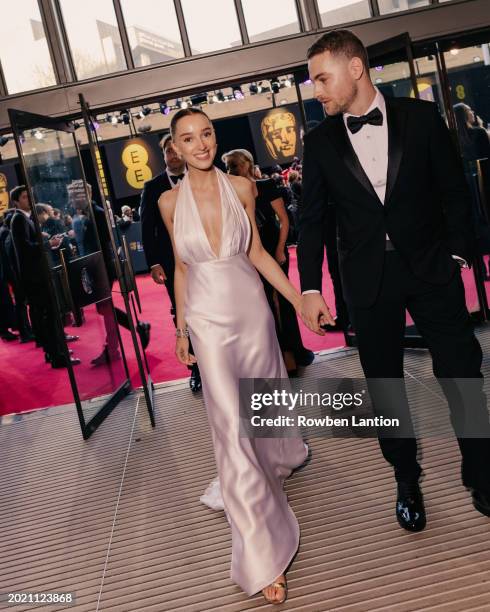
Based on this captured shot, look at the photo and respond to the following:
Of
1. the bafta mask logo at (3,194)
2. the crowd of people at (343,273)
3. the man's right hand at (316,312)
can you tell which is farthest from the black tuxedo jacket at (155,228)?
the bafta mask logo at (3,194)

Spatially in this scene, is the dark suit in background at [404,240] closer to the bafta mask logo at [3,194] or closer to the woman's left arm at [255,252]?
the woman's left arm at [255,252]

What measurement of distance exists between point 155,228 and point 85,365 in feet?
4.36

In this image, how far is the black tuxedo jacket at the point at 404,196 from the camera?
2.55 meters

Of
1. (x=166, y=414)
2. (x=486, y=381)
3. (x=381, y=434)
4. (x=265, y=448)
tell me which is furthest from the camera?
(x=166, y=414)

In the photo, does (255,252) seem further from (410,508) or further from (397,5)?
(397,5)

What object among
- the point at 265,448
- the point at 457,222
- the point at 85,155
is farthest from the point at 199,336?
the point at 85,155

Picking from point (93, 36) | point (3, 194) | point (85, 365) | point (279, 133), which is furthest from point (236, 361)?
point (279, 133)

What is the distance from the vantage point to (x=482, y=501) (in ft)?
9.28

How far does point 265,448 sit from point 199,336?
26.1 inches

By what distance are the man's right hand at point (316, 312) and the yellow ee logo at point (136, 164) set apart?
13.5m

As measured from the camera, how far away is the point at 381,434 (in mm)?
2824

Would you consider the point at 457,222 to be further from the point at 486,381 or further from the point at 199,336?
the point at 486,381

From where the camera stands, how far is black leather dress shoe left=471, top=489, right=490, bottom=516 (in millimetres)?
2799

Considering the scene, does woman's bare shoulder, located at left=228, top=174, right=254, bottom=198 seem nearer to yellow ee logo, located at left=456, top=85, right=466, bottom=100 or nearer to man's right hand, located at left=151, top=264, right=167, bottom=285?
man's right hand, located at left=151, top=264, right=167, bottom=285
